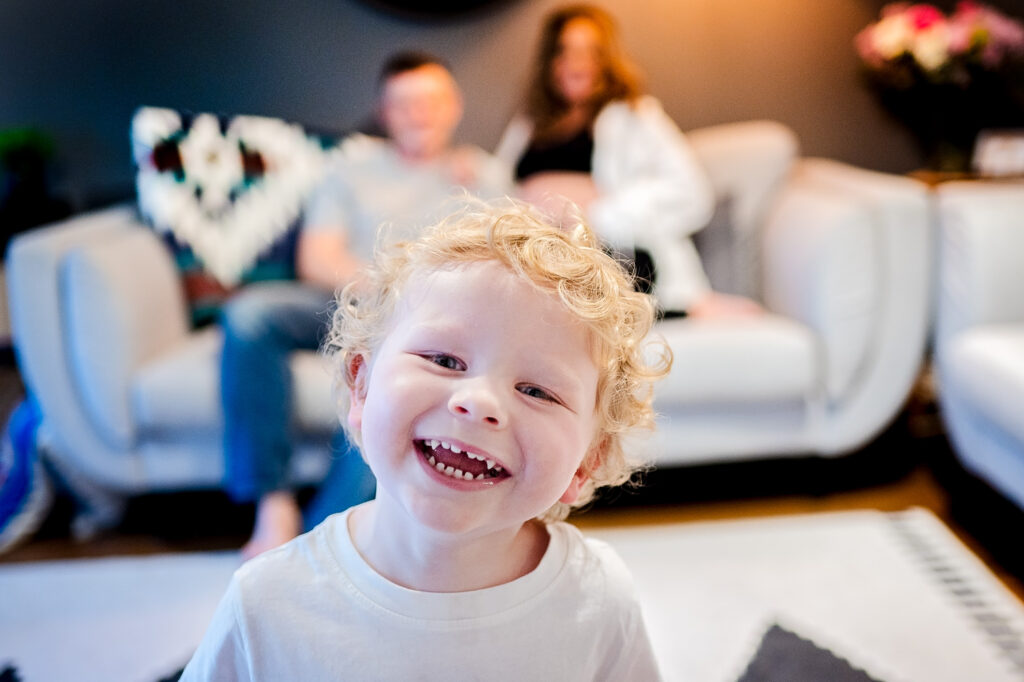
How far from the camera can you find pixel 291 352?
5.02 feet

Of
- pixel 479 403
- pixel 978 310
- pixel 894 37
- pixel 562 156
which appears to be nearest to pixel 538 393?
pixel 479 403

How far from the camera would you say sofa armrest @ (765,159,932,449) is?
1.62 metres

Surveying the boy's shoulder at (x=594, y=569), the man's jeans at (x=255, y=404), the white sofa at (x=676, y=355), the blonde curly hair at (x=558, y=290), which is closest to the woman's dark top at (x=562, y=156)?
the white sofa at (x=676, y=355)

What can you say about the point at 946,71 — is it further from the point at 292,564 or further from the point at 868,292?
the point at 292,564

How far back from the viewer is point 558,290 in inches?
23.2

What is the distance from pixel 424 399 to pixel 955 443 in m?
1.41

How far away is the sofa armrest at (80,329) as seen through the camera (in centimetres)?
147

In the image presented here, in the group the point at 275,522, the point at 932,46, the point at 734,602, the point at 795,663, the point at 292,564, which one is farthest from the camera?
the point at 932,46

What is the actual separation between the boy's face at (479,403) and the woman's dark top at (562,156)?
1.35 m

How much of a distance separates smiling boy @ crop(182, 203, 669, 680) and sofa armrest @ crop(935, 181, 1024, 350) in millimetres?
1171

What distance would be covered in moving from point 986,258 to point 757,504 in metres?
0.62

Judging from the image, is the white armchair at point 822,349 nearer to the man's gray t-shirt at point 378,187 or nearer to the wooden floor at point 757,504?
the wooden floor at point 757,504

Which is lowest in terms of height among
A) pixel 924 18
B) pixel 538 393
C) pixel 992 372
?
pixel 992 372

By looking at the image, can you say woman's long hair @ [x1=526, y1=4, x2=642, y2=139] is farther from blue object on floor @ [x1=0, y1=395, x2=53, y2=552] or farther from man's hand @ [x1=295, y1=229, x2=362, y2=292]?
blue object on floor @ [x1=0, y1=395, x2=53, y2=552]
